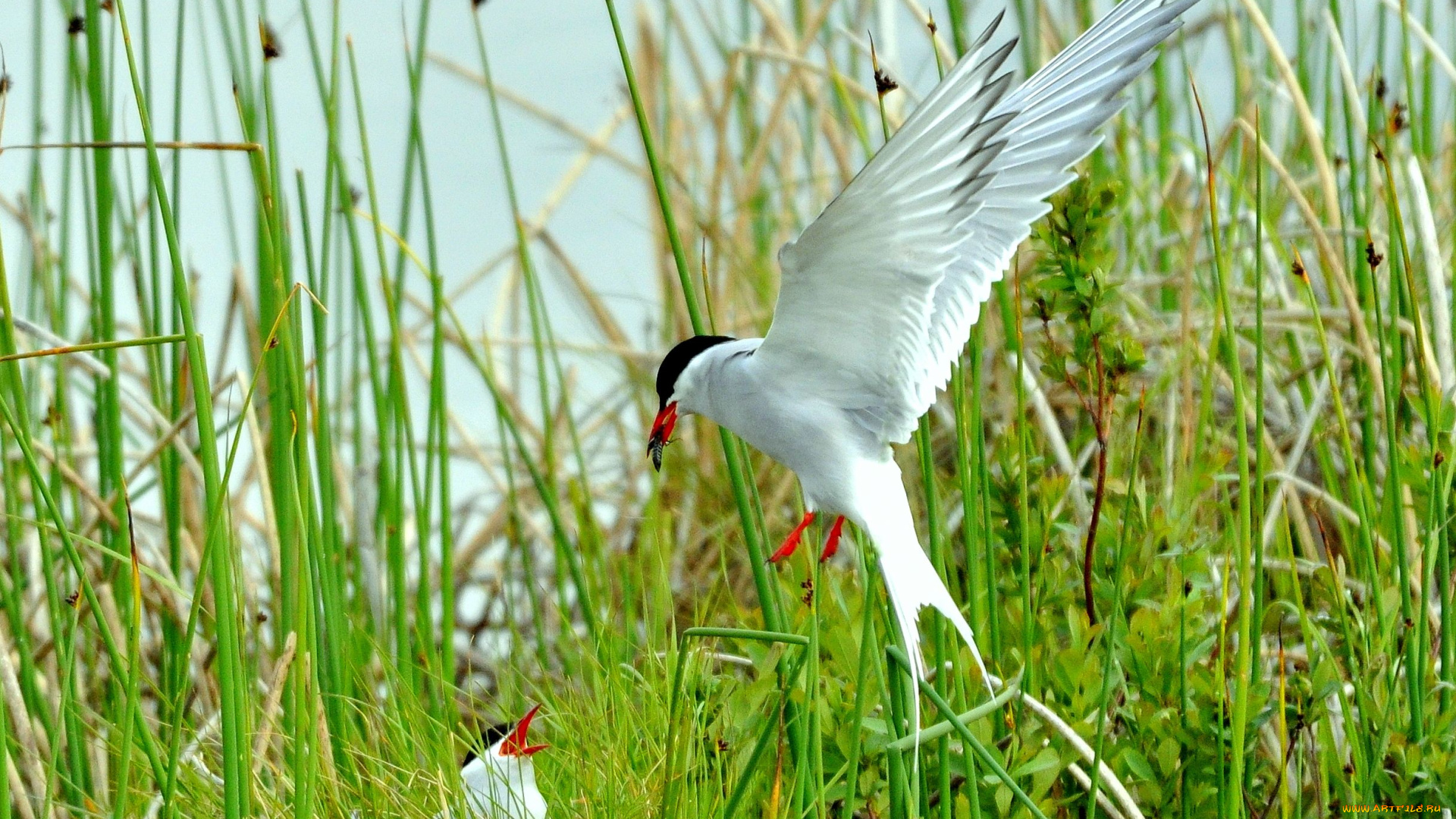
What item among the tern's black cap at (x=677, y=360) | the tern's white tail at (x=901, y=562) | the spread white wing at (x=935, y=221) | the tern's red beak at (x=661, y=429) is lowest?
the tern's white tail at (x=901, y=562)

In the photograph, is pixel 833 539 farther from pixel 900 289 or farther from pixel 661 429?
pixel 900 289

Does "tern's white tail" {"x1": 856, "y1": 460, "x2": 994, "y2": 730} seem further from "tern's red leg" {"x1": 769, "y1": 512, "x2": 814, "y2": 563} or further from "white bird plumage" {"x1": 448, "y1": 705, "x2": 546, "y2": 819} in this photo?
"white bird plumage" {"x1": 448, "y1": 705, "x2": 546, "y2": 819}

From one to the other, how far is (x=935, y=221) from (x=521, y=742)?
70 cm

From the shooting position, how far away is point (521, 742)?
1500 mm

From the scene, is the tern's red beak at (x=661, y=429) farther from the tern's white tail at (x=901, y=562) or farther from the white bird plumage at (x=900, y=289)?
the tern's white tail at (x=901, y=562)

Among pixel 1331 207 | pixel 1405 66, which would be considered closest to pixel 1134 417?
pixel 1331 207

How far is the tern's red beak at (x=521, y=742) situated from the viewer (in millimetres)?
1367

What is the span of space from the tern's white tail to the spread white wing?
0.05 m

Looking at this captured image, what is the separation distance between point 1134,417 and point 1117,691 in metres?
0.69

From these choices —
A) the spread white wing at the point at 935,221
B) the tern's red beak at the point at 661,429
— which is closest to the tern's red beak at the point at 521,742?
the tern's red beak at the point at 661,429

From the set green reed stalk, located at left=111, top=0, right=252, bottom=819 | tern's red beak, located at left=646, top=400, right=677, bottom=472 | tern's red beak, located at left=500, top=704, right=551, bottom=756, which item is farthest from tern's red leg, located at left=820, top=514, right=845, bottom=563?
green reed stalk, located at left=111, top=0, right=252, bottom=819

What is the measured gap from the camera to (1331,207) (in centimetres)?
196

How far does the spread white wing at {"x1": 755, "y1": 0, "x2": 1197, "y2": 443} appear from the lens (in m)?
1.04

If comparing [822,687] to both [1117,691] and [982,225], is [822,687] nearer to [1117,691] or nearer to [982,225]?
[1117,691]
